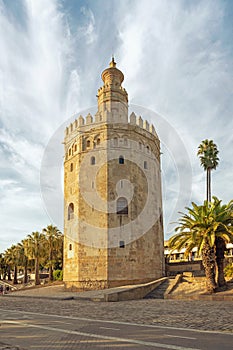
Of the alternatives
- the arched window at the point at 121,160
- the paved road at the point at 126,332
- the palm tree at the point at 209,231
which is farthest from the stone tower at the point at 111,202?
the paved road at the point at 126,332


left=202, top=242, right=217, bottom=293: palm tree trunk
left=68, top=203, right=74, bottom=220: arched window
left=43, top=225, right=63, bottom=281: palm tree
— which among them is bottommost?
left=202, top=242, right=217, bottom=293: palm tree trunk

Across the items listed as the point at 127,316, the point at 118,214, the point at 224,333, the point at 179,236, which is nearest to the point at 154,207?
the point at 118,214

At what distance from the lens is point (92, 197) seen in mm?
29750

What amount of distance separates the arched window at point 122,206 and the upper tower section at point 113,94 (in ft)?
25.8

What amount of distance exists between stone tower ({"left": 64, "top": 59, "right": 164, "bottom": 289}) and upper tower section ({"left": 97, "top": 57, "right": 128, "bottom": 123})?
0.12 metres

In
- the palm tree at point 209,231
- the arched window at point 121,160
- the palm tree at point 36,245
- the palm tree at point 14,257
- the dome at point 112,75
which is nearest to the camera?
the palm tree at point 209,231

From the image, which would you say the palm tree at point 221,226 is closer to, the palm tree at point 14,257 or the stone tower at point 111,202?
the stone tower at point 111,202

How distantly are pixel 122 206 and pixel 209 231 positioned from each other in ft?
33.8

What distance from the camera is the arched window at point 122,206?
29.3 metres

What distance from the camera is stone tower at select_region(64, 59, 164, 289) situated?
1118 inches

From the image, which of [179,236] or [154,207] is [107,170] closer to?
[154,207]

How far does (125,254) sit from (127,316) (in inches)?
608

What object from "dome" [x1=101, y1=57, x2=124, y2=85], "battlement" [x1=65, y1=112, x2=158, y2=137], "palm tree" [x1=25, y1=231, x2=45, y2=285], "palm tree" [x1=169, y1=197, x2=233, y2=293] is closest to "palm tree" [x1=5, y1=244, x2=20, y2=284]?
"palm tree" [x1=25, y1=231, x2=45, y2=285]

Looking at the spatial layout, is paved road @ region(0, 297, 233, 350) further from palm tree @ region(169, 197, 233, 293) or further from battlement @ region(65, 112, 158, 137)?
battlement @ region(65, 112, 158, 137)
